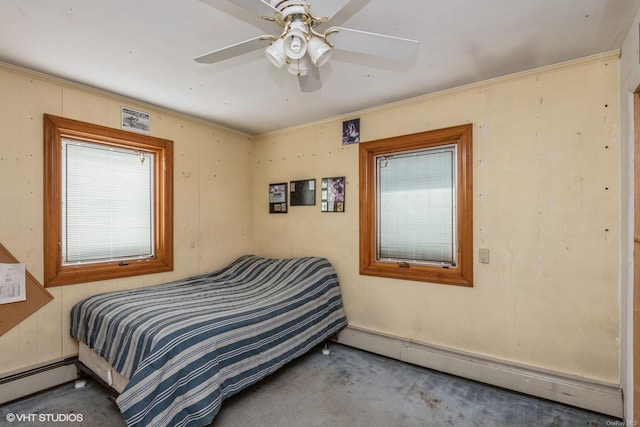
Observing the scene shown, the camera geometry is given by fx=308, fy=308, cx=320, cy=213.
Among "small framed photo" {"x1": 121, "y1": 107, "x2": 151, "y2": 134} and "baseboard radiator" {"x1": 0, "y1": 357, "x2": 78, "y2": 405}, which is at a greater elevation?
"small framed photo" {"x1": 121, "y1": 107, "x2": 151, "y2": 134}

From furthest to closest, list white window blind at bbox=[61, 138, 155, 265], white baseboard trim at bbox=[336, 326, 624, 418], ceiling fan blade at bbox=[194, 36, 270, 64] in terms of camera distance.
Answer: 1. white window blind at bbox=[61, 138, 155, 265]
2. white baseboard trim at bbox=[336, 326, 624, 418]
3. ceiling fan blade at bbox=[194, 36, 270, 64]

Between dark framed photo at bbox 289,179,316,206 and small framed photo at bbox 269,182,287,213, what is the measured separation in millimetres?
95

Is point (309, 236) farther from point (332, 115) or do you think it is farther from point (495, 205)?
point (495, 205)

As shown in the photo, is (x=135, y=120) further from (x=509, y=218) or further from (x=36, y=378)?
(x=509, y=218)

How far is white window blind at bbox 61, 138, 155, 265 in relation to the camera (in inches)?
100

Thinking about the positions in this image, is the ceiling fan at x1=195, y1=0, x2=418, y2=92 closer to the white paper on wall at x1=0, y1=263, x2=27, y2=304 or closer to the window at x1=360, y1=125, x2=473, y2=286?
the window at x1=360, y1=125, x2=473, y2=286

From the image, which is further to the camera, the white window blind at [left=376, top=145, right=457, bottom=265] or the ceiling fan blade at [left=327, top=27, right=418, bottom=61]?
the white window blind at [left=376, top=145, right=457, bottom=265]

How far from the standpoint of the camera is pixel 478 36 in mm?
1837

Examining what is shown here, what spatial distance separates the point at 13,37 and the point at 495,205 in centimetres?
339

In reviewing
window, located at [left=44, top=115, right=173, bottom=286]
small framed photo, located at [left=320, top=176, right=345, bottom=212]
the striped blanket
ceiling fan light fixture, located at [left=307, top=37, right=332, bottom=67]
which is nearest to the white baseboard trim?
the striped blanket

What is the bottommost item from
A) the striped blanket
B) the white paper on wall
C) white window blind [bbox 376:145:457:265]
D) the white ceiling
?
the striped blanket

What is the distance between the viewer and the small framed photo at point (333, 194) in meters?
3.21

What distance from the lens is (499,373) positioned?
2330 millimetres

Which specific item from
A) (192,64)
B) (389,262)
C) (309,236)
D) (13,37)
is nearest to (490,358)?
(389,262)
